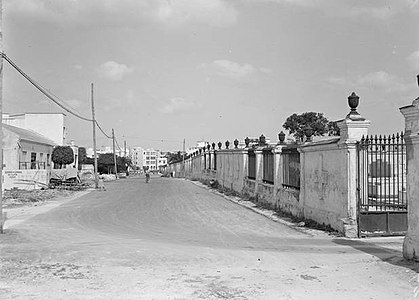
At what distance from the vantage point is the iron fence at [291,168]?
1543 centimetres

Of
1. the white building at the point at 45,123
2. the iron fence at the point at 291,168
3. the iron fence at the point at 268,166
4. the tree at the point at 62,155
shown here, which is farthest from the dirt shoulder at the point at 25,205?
the white building at the point at 45,123

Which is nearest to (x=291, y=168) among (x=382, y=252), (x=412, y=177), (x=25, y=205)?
(x=382, y=252)

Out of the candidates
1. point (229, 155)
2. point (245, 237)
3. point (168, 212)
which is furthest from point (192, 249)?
point (229, 155)

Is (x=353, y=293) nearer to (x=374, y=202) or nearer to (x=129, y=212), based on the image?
(x=374, y=202)

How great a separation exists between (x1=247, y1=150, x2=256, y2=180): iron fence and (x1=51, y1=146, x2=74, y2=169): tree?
39.0 metres

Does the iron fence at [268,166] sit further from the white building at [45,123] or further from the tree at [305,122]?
the white building at [45,123]

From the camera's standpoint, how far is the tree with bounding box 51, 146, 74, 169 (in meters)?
57.3

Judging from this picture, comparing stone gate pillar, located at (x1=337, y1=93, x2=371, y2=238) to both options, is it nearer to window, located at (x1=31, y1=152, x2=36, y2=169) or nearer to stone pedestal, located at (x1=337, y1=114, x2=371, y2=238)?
stone pedestal, located at (x1=337, y1=114, x2=371, y2=238)

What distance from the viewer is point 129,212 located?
1741 cm

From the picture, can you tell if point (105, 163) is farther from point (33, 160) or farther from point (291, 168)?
point (291, 168)

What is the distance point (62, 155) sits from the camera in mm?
57969

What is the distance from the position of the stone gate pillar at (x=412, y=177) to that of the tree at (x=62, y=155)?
53.3 metres

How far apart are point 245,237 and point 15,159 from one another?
106ft

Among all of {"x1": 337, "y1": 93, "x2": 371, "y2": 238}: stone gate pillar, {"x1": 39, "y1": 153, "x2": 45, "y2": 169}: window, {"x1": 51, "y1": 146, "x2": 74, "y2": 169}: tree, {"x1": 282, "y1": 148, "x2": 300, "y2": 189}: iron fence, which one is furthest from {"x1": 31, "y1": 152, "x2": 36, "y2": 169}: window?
{"x1": 337, "y1": 93, "x2": 371, "y2": 238}: stone gate pillar
